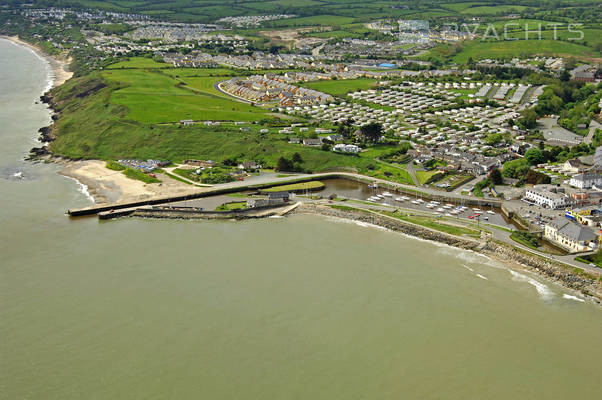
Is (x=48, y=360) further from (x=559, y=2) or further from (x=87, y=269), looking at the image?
(x=559, y=2)

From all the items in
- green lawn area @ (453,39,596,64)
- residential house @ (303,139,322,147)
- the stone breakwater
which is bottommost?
the stone breakwater

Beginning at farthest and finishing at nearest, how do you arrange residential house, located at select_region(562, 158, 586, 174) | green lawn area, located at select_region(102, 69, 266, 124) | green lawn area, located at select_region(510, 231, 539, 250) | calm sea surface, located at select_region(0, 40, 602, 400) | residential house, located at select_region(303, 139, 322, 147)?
green lawn area, located at select_region(102, 69, 266, 124)
residential house, located at select_region(303, 139, 322, 147)
residential house, located at select_region(562, 158, 586, 174)
green lawn area, located at select_region(510, 231, 539, 250)
calm sea surface, located at select_region(0, 40, 602, 400)

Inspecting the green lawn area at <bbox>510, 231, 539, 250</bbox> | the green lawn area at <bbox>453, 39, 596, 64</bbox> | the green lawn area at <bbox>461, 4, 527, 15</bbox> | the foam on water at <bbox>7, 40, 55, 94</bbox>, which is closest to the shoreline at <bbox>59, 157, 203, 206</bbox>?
the green lawn area at <bbox>510, 231, 539, 250</bbox>

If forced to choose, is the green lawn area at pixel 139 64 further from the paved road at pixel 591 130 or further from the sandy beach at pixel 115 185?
the paved road at pixel 591 130

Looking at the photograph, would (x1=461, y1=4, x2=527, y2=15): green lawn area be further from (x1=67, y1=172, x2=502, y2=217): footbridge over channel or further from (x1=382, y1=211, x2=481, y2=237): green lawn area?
(x1=382, y1=211, x2=481, y2=237): green lawn area

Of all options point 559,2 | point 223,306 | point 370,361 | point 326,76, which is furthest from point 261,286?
point 559,2

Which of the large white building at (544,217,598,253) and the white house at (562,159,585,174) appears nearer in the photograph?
the large white building at (544,217,598,253)
